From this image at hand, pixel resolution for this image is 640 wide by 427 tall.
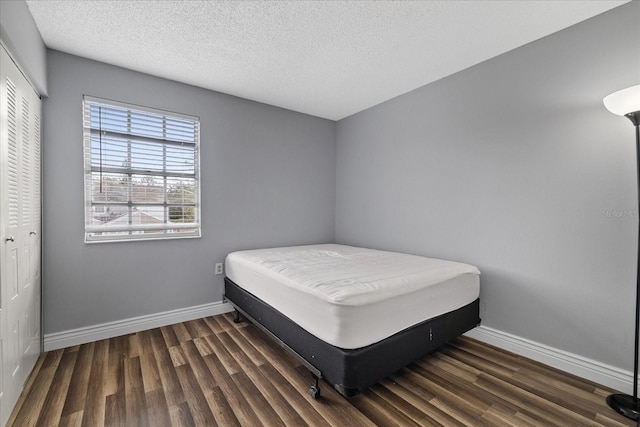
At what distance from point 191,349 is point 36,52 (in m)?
2.36

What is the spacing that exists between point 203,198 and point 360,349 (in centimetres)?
219

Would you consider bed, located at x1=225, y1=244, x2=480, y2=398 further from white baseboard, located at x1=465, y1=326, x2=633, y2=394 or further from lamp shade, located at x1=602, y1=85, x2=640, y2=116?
lamp shade, located at x1=602, y1=85, x2=640, y2=116

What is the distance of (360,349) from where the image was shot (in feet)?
4.95

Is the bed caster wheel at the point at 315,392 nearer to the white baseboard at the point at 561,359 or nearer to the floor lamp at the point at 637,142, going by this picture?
the white baseboard at the point at 561,359

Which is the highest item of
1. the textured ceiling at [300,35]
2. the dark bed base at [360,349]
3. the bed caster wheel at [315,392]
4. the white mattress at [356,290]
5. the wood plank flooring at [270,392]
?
the textured ceiling at [300,35]

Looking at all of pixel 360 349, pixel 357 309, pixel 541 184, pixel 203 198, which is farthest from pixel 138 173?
pixel 541 184

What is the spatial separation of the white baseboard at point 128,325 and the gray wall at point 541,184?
7.38 ft

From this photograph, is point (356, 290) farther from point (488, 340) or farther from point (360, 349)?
point (488, 340)

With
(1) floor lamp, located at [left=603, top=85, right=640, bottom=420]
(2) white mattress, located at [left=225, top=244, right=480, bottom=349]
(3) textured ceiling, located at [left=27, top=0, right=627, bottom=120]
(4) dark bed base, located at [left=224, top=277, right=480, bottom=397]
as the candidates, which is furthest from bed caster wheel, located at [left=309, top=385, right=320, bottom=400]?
(3) textured ceiling, located at [left=27, top=0, right=627, bottom=120]

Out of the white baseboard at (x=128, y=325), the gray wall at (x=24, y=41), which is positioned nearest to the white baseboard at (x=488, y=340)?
the white baseboard at (x=128, y=325)

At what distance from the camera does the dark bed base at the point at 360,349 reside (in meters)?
1.47

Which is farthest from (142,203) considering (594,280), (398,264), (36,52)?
(594,280)

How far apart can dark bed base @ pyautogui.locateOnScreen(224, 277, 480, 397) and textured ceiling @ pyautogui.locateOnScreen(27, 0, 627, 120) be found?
2025mm

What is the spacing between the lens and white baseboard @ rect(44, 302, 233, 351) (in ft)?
7.30
